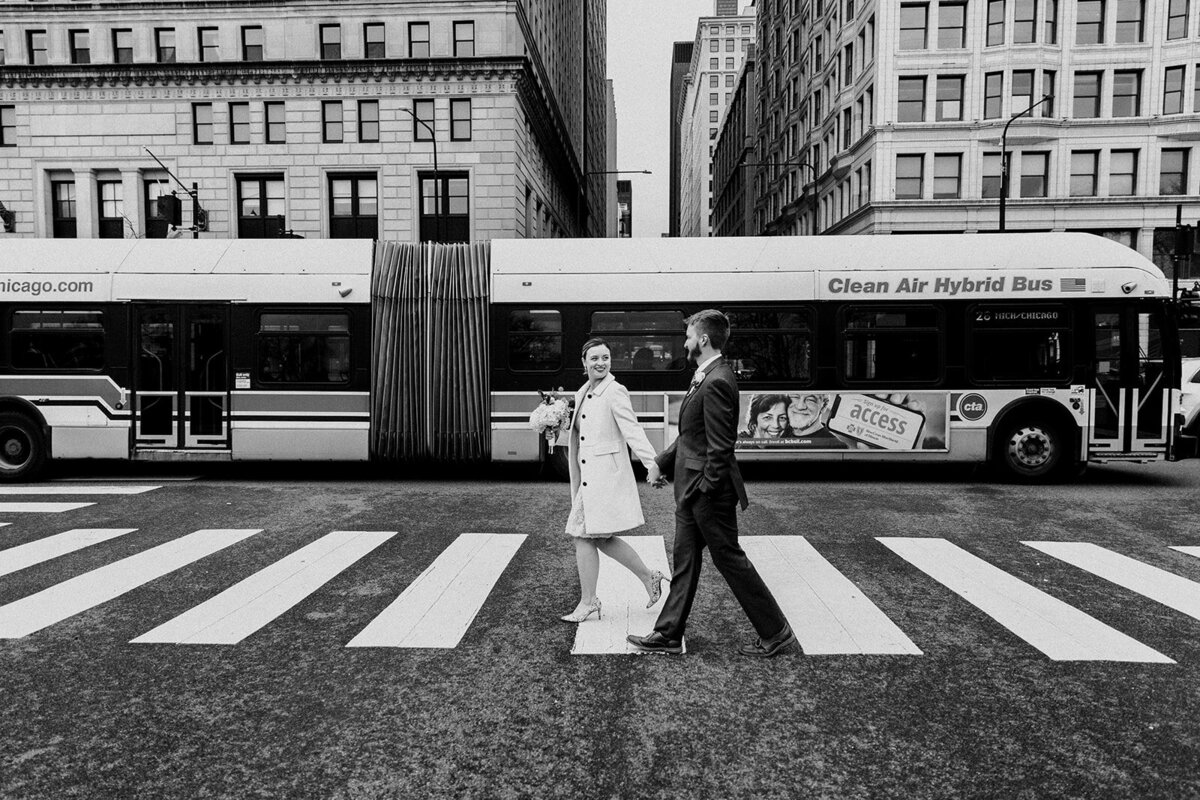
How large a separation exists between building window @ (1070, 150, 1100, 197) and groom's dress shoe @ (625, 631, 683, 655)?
45320 mm

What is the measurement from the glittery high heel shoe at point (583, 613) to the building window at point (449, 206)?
34.7 m

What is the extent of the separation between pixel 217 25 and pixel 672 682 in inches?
1691

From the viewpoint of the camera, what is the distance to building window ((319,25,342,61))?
37.3 metres

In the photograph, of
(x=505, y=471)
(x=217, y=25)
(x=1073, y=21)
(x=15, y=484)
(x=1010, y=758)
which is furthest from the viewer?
(x=1073, y=21)

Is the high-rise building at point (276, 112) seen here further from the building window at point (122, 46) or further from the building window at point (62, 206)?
the building window at point (62, 206)

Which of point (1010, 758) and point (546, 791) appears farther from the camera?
point (1010, 758)

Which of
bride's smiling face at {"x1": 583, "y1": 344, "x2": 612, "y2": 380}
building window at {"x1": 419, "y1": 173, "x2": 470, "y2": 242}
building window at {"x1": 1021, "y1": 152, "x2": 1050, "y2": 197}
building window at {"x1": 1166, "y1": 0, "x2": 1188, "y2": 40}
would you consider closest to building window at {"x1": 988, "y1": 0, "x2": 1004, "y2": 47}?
building window at {"x1": 1021, "y1": 152, "x2": 1050, "y2": 197}

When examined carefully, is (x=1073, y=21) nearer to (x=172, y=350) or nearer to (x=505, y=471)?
(x=505, y=471)

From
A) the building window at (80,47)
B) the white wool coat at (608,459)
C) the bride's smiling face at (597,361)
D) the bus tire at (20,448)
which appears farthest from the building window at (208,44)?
the white wool coat at (608,459)

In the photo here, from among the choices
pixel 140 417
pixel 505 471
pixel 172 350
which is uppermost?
pixel 172 350

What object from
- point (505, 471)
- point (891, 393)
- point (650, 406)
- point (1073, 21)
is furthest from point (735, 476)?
point (1073, 21)

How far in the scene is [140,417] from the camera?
36.6 feet

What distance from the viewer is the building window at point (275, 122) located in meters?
37.5

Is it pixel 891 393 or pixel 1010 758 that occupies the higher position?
pixel 891 393
